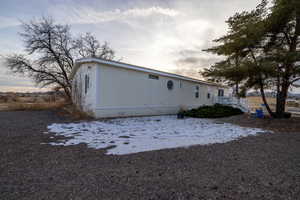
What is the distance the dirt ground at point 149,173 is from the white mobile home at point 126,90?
12.9 feet

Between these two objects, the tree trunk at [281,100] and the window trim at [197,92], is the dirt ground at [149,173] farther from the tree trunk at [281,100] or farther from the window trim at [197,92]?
the window trim at [197,92]

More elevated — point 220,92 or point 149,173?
point 220,92

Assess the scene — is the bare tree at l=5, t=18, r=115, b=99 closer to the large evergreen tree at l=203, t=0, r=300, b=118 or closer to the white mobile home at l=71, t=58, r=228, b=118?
the white mobile home at l=71, t=58, r=228, b=118

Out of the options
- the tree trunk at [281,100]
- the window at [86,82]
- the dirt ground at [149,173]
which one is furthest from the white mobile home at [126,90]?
the tree trunk at [281,100]

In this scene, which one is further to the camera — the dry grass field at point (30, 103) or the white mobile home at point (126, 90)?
the dry grass field at point (30, 103)

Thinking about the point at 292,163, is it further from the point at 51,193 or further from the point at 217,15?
the point at 217,15

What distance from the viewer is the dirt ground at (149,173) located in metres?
1.61

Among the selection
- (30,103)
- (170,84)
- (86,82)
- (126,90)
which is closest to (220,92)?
(170,84)

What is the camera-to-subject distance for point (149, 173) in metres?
2.07

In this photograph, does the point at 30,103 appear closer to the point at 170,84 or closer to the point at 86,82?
the point at 86,82

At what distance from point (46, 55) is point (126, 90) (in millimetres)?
11504

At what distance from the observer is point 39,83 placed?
45.2 feet

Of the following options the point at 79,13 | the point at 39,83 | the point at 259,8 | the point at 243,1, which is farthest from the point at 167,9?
the point at 39,83

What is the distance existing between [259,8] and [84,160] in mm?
9387
